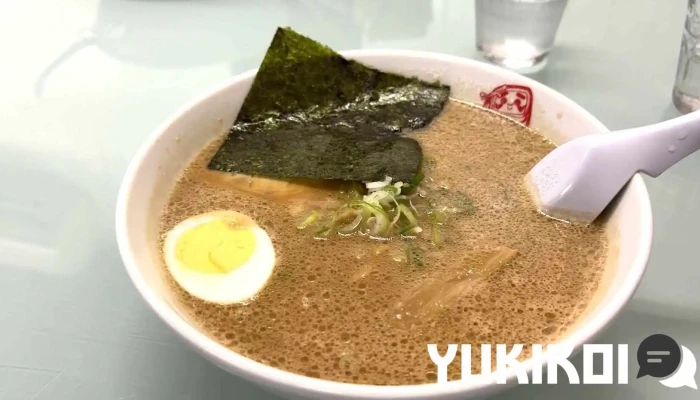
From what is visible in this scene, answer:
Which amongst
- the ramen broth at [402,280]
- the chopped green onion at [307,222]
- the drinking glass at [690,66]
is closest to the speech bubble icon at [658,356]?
the ramen broth at [402,280]

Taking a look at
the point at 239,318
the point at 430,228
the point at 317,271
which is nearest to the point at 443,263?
the point at 430,228

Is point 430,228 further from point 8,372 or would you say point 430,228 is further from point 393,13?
point 393,13

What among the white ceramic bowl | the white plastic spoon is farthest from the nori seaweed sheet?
the white plastic spoon

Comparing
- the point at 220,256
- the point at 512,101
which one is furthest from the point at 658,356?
the point at 220,256

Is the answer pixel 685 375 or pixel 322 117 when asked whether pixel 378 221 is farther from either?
pixel 685 375

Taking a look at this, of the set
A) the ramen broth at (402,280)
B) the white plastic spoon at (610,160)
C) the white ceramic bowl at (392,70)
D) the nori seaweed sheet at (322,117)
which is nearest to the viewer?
the white ceramic bowl at (392,70)

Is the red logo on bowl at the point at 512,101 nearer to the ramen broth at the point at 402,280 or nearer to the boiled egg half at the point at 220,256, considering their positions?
the ramen broth at the point at 402,280
